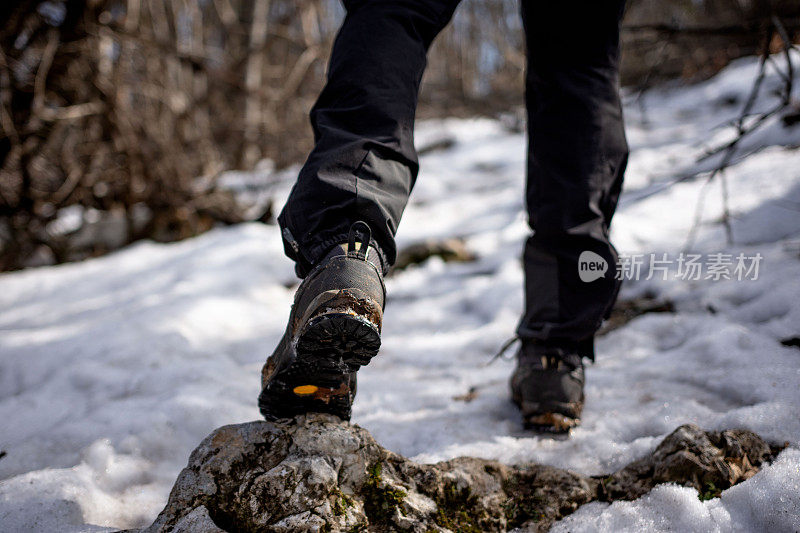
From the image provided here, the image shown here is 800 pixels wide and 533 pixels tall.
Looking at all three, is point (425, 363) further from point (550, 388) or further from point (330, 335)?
point (330, 335)

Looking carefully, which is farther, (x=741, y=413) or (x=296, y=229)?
(x=741, y=413)

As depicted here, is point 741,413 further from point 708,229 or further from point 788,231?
point 708,229

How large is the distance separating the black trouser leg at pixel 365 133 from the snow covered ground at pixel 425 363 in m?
0.59

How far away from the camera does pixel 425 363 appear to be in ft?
5.82

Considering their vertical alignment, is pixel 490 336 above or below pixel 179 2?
below

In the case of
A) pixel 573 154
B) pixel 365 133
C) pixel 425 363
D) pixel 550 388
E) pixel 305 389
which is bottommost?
pixel 425 363

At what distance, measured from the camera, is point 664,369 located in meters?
1.53

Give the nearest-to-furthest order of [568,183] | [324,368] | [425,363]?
1. [324,368]
2. [568,183]
3. [425,363]

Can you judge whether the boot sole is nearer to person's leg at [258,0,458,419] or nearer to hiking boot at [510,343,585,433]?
person's leg at [258,0,458,419]


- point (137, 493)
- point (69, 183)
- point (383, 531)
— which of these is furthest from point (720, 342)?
point (69, 183)

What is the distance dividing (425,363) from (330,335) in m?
1.04

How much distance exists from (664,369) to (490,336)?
611 mm

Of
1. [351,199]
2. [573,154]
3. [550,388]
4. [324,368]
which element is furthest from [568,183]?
[324,368]

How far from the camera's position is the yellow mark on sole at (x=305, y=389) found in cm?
95
